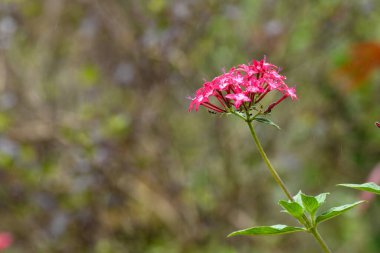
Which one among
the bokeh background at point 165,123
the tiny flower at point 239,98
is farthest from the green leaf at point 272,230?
the bokeh background at point 165,123

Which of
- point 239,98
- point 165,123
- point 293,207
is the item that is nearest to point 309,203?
point 293,207

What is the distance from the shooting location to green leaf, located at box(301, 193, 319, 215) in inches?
43.2

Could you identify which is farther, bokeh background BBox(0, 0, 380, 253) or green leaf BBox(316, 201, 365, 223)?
bokeh background BBox(0, 0, 380, 253)

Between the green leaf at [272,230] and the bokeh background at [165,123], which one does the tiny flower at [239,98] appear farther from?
the bokeh background at [165,123]

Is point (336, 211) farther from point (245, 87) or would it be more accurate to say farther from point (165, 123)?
point (165, 123)

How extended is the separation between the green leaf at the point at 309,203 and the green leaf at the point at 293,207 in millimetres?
19

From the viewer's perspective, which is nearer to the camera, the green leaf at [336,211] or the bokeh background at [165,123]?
the green leaf at [336,211]

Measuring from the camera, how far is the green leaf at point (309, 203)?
1.10 metres

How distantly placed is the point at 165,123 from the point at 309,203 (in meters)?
2.74

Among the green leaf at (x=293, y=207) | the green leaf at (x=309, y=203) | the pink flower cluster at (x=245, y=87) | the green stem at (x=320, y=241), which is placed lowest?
the green stem at (x=320, y=241)

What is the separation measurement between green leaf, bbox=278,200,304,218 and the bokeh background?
7.41ft

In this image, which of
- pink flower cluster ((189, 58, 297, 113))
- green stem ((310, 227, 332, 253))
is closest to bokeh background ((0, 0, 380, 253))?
pink flower cluster ((189, 58, 297, 113))

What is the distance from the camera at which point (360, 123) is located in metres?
4.11

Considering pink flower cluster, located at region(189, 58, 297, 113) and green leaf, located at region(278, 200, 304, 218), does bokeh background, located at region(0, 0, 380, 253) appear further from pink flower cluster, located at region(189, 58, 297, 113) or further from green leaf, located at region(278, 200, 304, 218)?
green leaf, located at region(278, 200, 304, 218)
